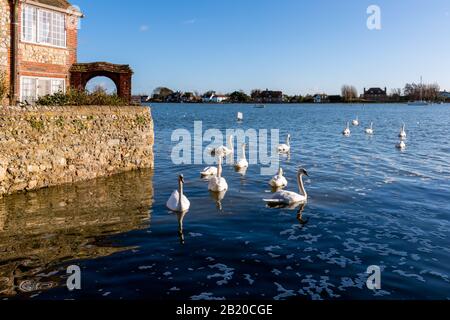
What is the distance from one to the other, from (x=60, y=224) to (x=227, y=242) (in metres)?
5.11

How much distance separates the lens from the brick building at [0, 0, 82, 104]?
21.5m

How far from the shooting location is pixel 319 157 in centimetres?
2881

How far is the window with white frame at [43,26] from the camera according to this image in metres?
22.3

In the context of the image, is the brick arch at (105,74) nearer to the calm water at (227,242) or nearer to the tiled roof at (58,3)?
the tiled roof at (58,3)

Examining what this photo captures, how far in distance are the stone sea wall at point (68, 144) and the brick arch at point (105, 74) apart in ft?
13.2

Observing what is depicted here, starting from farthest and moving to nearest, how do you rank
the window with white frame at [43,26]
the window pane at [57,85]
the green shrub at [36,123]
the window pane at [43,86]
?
1. the window pane at [57,85]
2. the window pane at [43,86]
3. the window with white frame at [43,26]
4. the green shrub at [36,123]

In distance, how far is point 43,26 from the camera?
2309 cm

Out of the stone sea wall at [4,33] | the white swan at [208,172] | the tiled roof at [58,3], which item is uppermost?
the tiled roof at [58,3]

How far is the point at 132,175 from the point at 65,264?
10.7 metres

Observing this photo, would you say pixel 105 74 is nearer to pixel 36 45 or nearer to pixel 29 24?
pixel 36 45

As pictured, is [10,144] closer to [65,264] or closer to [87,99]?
[87,99]

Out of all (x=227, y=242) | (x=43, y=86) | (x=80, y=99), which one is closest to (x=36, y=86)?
(x=43, y=86)

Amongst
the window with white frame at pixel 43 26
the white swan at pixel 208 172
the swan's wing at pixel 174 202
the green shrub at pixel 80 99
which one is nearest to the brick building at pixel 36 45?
the window with white frame at pixel 43 26
